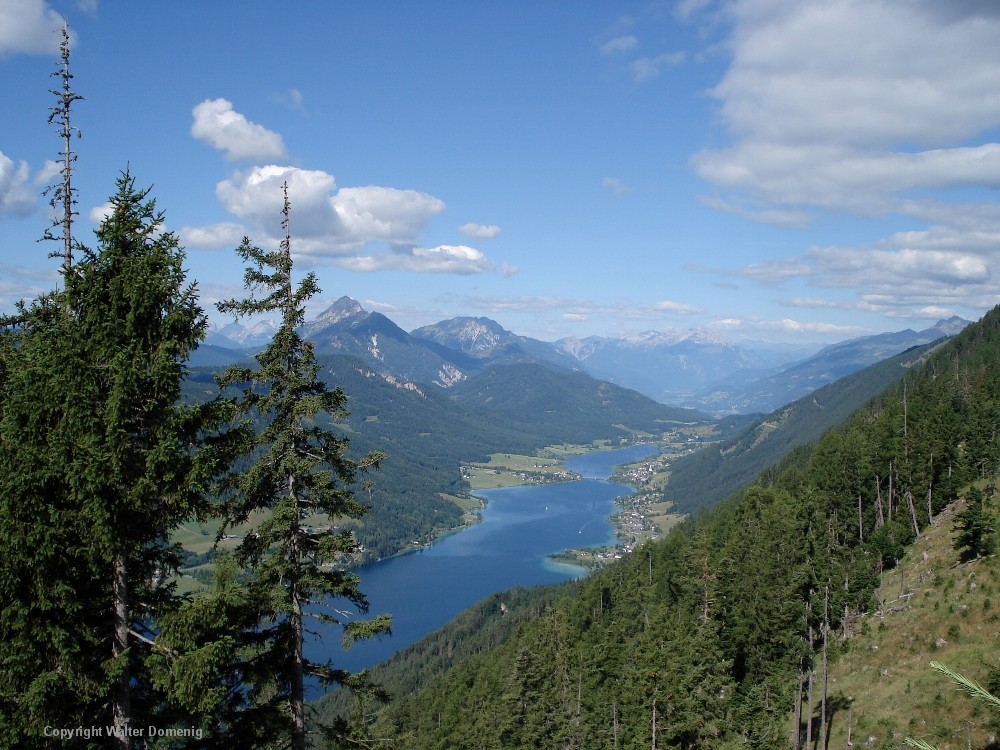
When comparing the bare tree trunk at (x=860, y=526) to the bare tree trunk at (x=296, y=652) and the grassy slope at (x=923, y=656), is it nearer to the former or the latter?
the grassy slope at (x=923, y=656)

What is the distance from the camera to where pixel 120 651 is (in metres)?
10.1

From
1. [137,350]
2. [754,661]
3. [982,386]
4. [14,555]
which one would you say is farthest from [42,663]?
[982,386]

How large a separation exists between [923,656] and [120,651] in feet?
127

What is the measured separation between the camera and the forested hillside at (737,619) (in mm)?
33031

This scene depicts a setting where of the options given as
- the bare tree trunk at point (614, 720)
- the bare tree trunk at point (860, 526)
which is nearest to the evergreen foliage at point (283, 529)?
the bare tree trunk at point (614, 720)

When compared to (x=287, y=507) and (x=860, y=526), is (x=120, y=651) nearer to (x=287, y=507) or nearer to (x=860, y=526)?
(x=287, y=507)

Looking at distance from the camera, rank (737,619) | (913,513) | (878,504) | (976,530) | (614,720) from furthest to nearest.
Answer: (878,504), (913,513), (737,619), (614,720), (976,530)

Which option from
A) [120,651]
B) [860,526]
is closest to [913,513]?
[860,526]

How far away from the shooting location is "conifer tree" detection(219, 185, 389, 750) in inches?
479

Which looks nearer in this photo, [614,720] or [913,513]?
[614,720]

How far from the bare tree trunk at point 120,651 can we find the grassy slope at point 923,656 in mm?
25213

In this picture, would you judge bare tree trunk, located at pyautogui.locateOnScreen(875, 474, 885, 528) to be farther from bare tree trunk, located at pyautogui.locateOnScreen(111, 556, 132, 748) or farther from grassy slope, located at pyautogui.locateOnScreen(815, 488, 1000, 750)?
bare tree trunk, located at pyautogui.locateOnScreen(111, 556, 132, 748)

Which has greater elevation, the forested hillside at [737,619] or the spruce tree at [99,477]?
the spruce tree at [99,477]

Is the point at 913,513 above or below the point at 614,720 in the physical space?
above
